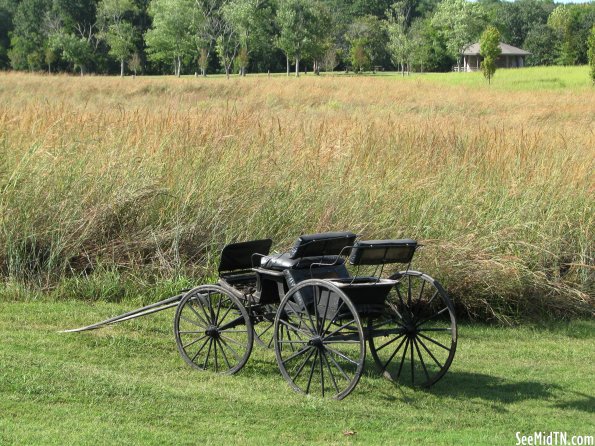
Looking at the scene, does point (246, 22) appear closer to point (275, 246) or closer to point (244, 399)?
point (275, 246)

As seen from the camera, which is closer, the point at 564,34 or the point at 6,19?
the point at 6,19

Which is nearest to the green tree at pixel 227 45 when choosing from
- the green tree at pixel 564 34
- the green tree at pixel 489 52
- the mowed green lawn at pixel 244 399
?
the green tree at pixel 489 52

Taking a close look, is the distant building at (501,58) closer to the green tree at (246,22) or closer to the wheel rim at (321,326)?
the green tree at (246,22)

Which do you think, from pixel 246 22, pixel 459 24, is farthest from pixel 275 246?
pixel 459 24

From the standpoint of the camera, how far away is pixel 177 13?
7119 centimetres

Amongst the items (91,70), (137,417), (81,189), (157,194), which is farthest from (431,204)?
(91,70)

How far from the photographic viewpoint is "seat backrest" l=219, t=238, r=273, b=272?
6117mm

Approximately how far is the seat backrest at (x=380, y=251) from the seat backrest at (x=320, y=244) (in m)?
0.24

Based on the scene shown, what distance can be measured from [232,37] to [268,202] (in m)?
68.9

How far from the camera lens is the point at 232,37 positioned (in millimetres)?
76062

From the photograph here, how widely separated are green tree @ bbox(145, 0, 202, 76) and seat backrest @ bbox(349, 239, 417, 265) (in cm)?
6587

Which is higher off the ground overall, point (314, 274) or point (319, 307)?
point (314, 274)

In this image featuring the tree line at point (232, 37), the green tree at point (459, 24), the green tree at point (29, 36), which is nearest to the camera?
the green tree at point (29, 36)

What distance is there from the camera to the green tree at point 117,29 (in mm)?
72500
